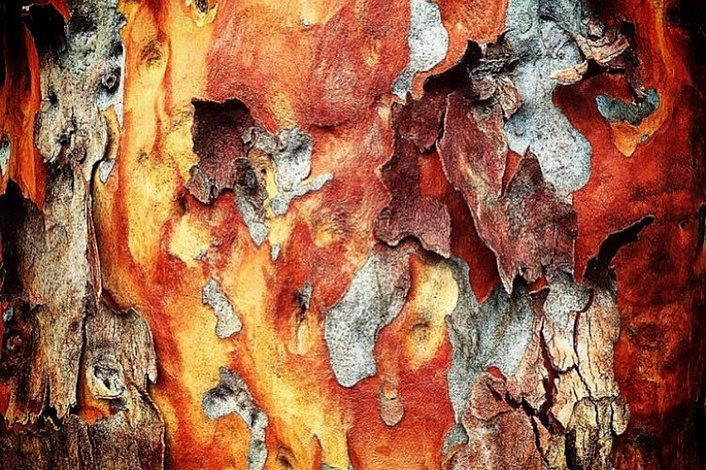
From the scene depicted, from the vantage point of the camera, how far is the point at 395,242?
45.6 inches

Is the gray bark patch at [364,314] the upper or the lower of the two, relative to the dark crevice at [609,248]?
lower

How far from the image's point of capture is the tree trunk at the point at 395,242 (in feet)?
3.83

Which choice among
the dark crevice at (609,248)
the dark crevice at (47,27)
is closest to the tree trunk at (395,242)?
the dark crevice at (609,248)

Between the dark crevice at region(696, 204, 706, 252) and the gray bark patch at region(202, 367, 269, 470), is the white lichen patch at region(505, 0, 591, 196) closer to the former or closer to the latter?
the dark crevice at region(696, 204, 706, 252)

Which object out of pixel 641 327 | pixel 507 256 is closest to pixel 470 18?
pixel 507 256

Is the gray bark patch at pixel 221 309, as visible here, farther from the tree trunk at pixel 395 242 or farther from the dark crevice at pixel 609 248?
the dark crevice at pixel 609 248

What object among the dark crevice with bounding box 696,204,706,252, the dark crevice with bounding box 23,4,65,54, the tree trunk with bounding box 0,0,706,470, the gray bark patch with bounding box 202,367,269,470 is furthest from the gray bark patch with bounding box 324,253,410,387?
the dark crevice with bounding box 23,4,65,54

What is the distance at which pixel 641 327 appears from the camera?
1218 millimetres

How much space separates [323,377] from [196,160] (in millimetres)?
309

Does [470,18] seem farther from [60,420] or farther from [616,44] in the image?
[60,420]

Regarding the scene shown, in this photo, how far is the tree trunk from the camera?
1.17 metres

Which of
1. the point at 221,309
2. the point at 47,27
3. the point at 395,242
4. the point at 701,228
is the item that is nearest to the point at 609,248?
the point at 701,228

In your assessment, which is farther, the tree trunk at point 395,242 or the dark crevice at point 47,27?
Result: the dark crevice at point 47,27

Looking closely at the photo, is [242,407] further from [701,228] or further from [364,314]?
[701,228]
